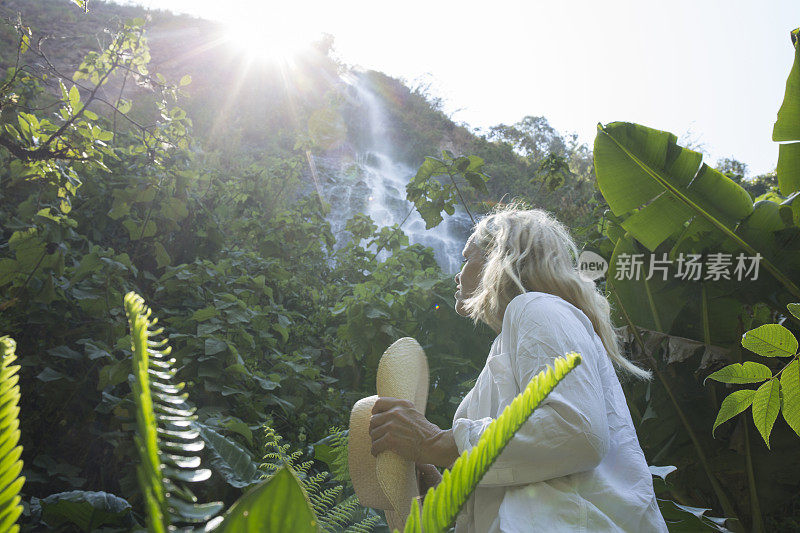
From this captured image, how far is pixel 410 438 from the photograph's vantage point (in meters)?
1.32

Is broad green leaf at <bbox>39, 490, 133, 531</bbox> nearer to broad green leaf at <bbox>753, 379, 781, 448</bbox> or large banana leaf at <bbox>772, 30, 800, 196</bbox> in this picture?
broad green leaf at <bbox>753, 379, 781, 448</bbox>

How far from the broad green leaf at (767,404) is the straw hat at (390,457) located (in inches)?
38.1

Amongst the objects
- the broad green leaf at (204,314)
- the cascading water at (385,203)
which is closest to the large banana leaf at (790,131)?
the broad green leaf at (204,314)

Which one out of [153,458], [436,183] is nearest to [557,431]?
[153,458]

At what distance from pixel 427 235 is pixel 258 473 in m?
10.4

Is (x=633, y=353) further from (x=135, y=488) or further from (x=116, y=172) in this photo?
(x=116, y=172)

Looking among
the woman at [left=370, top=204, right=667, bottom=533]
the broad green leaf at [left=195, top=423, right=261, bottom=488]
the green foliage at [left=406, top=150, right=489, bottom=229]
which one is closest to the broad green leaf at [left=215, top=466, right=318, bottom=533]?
the woman at [left=370, top=204, right=667, bottom=533]

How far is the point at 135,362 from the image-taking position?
10.5 inches

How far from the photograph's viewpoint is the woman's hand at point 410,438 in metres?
1.30

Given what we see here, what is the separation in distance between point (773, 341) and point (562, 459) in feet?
2.50

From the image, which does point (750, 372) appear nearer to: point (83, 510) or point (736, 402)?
point (736, 402)

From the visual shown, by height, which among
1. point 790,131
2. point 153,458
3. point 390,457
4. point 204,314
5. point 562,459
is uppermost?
point 790,131

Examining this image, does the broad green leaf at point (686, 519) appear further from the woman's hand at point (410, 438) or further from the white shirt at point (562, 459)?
the woman's hand at point (410, 438)

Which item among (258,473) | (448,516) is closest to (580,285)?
(258,473)
